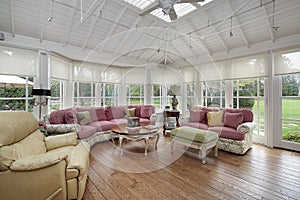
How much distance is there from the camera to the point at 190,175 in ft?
7.83

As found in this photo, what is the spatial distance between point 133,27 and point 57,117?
3.03m

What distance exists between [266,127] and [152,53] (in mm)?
4204

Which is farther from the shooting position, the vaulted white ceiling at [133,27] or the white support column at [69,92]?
the white support column at [69,92]

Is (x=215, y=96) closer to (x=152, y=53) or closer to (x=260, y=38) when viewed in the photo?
(x=260, y=38)

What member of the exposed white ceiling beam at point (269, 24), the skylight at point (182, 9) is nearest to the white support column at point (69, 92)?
the skylight at point (182, 9)

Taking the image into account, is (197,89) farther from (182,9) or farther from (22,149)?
(22,149)

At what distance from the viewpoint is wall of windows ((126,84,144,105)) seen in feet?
20.3

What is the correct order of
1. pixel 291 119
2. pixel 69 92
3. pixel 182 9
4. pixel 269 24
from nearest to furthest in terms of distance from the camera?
1. pixel 269 24
2. pixel 291 119
3. pixel 182 9
4. pixel 69 92

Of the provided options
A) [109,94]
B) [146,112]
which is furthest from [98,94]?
[146,112]

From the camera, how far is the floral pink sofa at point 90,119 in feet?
10.4

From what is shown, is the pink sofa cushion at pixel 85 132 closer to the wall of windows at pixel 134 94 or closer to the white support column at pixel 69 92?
the white support column at pixel 69 92

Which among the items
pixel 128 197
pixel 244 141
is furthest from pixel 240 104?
pixel 128 197

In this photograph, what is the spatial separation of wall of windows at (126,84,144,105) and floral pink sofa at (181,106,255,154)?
265cm

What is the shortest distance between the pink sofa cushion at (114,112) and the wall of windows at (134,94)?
1050 mm
